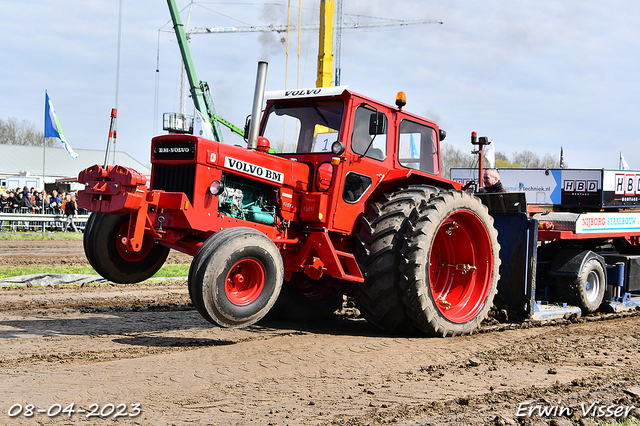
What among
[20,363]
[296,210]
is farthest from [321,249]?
[20,363]

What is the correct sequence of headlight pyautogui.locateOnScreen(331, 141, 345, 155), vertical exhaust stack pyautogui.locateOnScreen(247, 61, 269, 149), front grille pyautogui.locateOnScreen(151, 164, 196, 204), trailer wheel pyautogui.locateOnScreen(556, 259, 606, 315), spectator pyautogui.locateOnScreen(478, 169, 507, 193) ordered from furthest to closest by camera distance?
1. spectator pyautogui.locateOnScreen(478, 169, 507, 193)
2. trailer wheel pyautogui.locateOnScreen(556, 259, 606, 315)
3. vertical exhaust stack pyautogui.locateOnScreen(247, 61, 269, 149)
4. headlight pyautogui.locateOnScreen(331, 141, 345, 155)
5. front grille pyautogui.locateOnScreen(151, 164, 196, 204)

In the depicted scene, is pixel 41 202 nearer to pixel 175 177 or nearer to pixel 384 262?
pixel 175 177

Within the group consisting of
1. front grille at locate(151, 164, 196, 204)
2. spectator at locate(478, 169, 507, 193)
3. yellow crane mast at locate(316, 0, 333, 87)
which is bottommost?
front grille at locate(151, 164, 196, 204)

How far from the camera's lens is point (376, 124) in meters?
6.75

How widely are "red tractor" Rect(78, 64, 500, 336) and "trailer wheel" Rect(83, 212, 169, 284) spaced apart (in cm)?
1

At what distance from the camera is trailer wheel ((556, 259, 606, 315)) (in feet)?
28.9

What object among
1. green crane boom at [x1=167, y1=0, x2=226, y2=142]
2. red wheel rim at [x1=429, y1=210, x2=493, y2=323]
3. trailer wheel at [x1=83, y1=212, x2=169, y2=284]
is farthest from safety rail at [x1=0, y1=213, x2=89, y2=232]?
red wheel rim at [x1=429, y1=210, x2=493, y2=323]

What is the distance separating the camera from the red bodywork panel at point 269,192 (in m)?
6.02

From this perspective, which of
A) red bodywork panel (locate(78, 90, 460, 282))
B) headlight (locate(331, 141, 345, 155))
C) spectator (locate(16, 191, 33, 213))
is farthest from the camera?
spectator (locate(16, 191, 33, 213))

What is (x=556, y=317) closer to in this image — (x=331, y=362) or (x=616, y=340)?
(x=616, y=340)

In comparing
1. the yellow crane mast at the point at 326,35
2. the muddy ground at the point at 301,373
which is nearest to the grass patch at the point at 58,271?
the muddy ground at the point at 301,373

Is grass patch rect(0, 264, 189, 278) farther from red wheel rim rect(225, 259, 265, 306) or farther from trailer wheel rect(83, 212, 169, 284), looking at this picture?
red wheel rim rect(225, 259, 265, 306)

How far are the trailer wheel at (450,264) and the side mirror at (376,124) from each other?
939mm

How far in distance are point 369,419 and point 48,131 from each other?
2126cm
